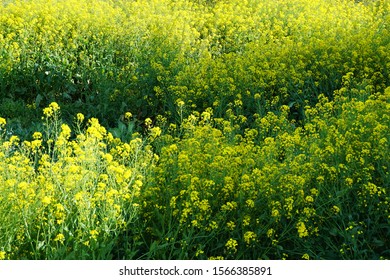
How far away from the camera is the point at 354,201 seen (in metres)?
4.02

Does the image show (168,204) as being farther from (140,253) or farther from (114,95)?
(114,95)

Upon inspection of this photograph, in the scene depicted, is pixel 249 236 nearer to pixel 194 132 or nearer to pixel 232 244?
pixel 232 244

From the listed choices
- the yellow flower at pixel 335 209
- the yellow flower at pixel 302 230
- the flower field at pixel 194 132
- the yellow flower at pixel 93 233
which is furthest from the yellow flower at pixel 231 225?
the yellow flower at pixel 93 233

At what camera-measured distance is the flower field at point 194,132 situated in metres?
3.75

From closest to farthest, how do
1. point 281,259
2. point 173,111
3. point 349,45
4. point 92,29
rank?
point 281,259 → point 173,111 → point 349,45 → point 92,29

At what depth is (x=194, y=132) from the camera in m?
4.81

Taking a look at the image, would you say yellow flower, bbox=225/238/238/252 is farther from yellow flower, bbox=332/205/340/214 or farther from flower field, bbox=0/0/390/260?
yellow flower, bbox=332/205/340/214

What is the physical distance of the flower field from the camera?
375 cm

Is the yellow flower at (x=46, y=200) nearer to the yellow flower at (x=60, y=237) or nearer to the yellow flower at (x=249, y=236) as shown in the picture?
the yellow flower at (x=60, y=237)

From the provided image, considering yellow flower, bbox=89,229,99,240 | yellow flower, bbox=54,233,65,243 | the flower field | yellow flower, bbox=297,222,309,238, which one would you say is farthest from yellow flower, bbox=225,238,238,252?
yellow flower, bbox=54,233,65,243

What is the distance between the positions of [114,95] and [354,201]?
3.37m

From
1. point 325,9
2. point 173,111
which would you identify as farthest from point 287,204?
point 325,9

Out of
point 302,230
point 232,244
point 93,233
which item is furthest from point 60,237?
point 302,230

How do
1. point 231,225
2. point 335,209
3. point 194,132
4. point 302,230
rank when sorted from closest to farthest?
point 302,230 < point 231,225 < point 335,209 < point 194,132
